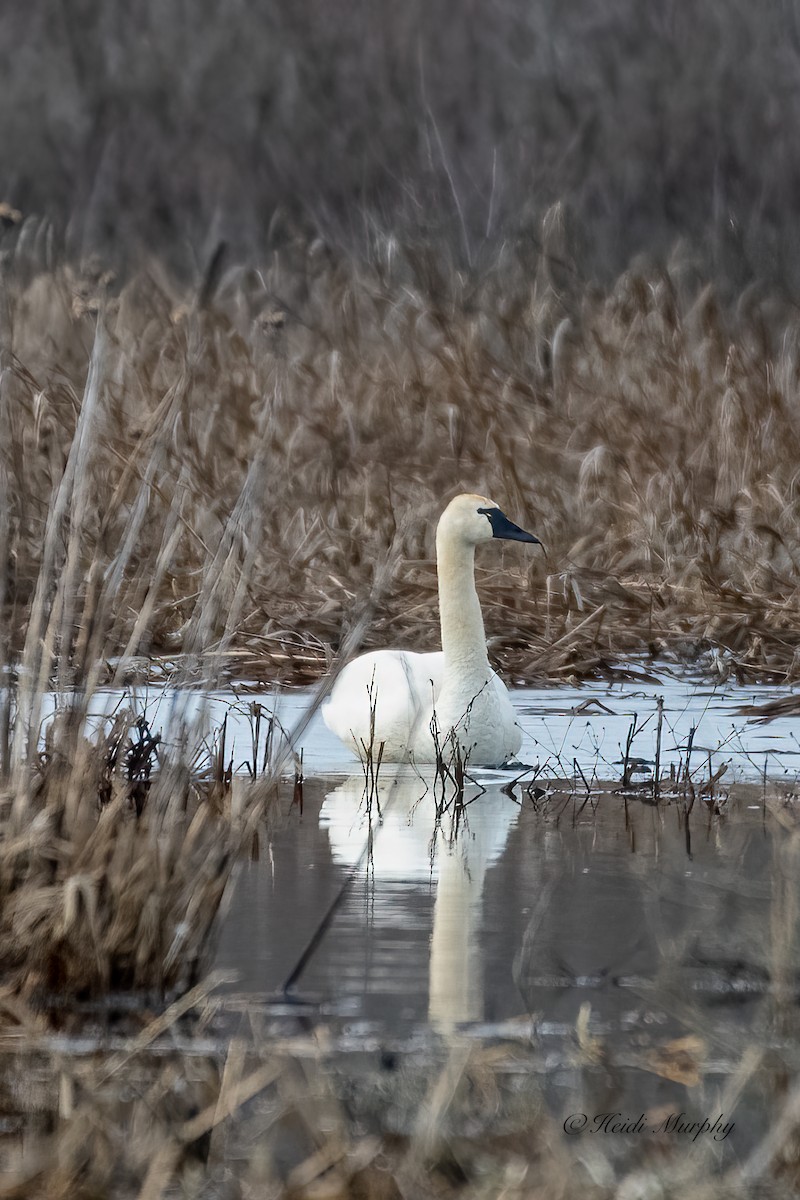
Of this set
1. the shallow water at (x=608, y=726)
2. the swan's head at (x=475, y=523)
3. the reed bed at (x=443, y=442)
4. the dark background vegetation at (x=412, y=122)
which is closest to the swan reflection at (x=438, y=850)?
the shallow water at (x=608, y=726)

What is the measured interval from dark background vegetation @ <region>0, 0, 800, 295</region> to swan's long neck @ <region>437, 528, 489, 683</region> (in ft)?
13.1

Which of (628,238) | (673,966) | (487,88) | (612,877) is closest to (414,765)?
(612,877)

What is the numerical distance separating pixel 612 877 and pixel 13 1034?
1570 mm

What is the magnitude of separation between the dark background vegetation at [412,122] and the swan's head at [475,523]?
12.6 ft

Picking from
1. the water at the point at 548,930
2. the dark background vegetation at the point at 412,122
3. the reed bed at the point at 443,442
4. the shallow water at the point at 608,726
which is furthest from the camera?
the dark background vegetation at the point at 412,122

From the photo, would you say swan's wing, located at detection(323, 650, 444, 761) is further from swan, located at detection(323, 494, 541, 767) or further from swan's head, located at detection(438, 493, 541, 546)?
swan's head, located at detection(438, 493, 541, 546)

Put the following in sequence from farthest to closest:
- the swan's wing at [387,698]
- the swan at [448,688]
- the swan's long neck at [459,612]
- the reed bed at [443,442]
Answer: the reed bed at [443,442], the swan's long neck at [459,612], the swan's wing at [387,698], the swan at [448,688]

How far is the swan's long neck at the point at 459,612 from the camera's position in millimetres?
6551

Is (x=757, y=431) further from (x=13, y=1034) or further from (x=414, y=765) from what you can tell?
(x=13, y=1034)

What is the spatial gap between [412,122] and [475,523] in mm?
6055

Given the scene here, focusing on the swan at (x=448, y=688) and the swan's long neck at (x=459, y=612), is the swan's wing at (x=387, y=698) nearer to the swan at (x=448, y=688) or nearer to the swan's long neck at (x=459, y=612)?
the swan at (x=448, y=688)

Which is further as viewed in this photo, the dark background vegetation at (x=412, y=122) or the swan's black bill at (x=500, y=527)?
the dark background vegetation at (x=412, y=122)

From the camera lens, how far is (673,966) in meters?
3.72
